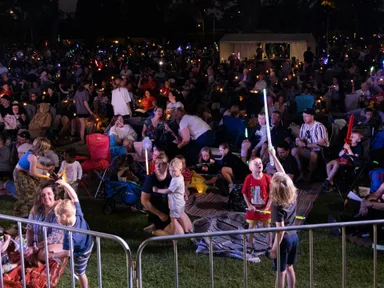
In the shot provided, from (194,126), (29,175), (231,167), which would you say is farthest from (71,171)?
(194,126)

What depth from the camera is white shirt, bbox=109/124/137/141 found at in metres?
11.2

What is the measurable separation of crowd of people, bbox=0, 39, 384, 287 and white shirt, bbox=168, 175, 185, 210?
0.04 ft

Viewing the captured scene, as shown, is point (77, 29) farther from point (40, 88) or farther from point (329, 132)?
point (329, 132)

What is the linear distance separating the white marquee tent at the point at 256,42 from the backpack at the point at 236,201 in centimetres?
1835

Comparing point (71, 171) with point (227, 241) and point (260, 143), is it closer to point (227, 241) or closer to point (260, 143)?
point (227, 241)

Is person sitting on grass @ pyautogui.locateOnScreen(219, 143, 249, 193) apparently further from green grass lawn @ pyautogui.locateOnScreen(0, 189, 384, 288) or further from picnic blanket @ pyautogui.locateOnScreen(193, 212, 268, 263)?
green grass lawn @ pyautogui.locateOnScreen(0, 189, 384, 288)

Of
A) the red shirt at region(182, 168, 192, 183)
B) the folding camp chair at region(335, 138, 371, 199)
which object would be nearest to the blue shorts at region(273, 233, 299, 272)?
the folding camp chair at region(335, 138, 371, 199)

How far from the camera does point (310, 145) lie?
10031 mm

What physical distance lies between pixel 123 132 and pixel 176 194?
4290 millimetres

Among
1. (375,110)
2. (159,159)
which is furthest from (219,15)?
(159,159)

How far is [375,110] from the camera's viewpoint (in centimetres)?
1127

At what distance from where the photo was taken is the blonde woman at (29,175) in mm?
8273

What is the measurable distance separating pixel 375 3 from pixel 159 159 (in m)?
49.4

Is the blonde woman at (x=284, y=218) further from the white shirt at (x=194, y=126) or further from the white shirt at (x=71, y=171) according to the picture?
the white shirt at (x=194, y=126)
